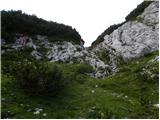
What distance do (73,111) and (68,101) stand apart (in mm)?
1635

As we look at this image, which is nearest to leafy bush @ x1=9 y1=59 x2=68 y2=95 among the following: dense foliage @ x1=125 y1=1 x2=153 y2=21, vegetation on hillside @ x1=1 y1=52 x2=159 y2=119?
vegetation on hillside @ x1=1 y1=52 x2=159 y2=119

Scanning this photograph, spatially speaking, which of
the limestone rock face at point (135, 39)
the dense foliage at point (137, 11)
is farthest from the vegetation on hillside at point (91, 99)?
the dense foliage at point (137, 11)

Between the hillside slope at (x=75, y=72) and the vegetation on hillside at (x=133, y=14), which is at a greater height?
the vegetation on hillside at (x=133, y=14)

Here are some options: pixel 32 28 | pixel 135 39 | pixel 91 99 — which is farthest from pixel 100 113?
pixel 32 28

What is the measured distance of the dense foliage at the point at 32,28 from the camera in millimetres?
32500

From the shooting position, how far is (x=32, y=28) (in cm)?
3450

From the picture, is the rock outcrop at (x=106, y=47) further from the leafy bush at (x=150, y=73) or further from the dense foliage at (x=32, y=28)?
the leafy bush at (x=150, y=73)

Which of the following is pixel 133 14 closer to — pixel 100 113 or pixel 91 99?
pixel 91 99

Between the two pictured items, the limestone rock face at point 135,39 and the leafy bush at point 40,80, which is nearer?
the leafy bush at point 40,80

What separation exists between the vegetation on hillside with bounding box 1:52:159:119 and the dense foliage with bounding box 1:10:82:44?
10.1m

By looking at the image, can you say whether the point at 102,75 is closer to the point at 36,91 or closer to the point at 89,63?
the point at 89,63

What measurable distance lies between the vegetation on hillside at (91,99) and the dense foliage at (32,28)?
10.1 m

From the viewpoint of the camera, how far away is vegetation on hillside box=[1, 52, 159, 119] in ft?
51.7

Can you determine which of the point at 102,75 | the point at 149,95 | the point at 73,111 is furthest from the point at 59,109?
the point at 102,75
